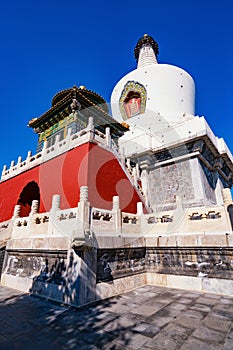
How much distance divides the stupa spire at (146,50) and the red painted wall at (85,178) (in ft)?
55.7

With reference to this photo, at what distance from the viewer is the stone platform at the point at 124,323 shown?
9.45 ft

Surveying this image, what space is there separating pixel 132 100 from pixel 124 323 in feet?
57.4

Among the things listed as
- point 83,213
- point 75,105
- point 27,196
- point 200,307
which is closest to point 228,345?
point 200,307

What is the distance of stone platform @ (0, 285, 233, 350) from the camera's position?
2.88 m

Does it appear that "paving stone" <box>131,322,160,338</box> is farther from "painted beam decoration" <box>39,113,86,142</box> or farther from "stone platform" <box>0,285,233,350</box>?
"painted beam decoration" <box>39,113,86,142</box>

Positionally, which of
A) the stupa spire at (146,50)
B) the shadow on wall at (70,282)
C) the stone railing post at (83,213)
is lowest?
the shadow on wall at (70,282)

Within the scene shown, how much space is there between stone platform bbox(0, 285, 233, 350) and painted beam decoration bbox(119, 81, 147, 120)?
14.8 meters

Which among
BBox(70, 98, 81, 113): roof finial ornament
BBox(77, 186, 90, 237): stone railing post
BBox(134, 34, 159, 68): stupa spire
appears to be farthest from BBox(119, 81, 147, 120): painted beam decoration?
BBox(77, 186, 90, 237): stone railing post

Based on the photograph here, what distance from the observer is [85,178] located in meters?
7.98

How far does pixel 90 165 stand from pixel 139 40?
22612mm

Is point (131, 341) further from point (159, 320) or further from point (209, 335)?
point (209, 335)

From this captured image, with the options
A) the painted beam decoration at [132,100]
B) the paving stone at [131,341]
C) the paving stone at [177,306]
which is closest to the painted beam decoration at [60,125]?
the painted beam decoration at [132,100]

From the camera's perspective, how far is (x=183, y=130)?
12.6 metres

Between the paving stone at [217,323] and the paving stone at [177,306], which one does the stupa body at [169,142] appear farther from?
the paving stone at [217,323]
